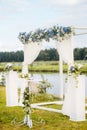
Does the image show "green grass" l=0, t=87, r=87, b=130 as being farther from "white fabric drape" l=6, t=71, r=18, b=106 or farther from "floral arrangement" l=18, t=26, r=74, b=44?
"floral arrangement" l=18, t=26, r=74, b=44

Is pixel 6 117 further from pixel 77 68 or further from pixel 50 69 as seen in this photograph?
pixel 50 69

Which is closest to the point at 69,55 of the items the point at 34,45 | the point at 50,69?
the point at 34,45

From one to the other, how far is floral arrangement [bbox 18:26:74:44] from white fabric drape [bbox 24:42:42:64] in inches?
4.9

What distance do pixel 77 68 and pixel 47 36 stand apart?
2.09 meters

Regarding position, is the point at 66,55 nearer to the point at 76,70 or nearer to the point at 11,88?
the point at 76,70

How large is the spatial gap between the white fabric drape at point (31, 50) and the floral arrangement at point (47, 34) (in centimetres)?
13

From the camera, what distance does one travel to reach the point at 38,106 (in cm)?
996

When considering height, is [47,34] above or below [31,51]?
above

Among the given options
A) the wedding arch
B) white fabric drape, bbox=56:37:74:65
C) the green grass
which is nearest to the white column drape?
the wedding arch

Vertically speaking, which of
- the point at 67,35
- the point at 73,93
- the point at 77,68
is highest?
the point at 67,35

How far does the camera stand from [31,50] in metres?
10.3

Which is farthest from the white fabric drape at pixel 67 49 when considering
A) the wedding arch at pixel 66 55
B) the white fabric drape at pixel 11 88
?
the white fabric drape at pixel 11 88

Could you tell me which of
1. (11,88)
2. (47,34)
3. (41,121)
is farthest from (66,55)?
(41,121)

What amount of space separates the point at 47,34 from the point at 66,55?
2.70 ft
